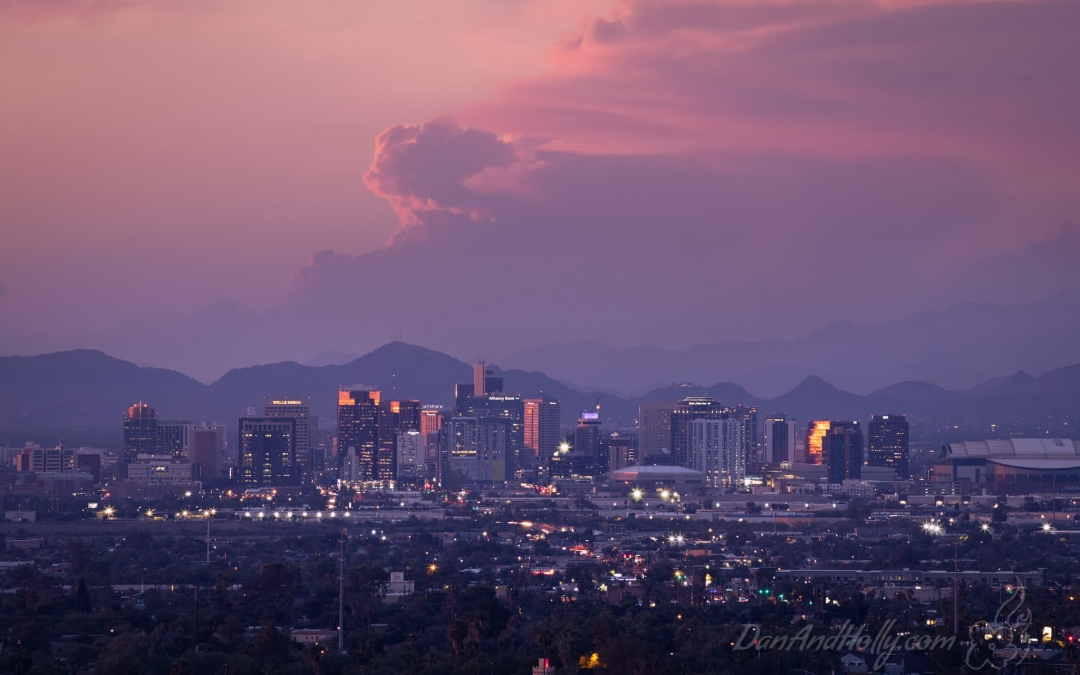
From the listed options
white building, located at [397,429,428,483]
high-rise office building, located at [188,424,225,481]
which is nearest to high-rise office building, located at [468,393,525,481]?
white building, located at [397,429,428,483]

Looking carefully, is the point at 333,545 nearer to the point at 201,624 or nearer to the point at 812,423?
the point at 201,624

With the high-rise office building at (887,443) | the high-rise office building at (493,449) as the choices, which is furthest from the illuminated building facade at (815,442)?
the high-rise office building at (493,449)

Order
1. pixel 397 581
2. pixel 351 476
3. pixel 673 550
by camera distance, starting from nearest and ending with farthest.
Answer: pixel 397 581 < pixel 673 550 < pixel 351 476

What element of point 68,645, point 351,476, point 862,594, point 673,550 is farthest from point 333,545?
point 351,476

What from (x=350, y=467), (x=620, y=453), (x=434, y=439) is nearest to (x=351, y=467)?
(x=350, y=467)

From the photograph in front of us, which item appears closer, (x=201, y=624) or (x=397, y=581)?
(x=201, y=624)

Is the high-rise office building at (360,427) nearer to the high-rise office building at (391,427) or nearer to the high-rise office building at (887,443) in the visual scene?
the high-rise office building at (391,427)
